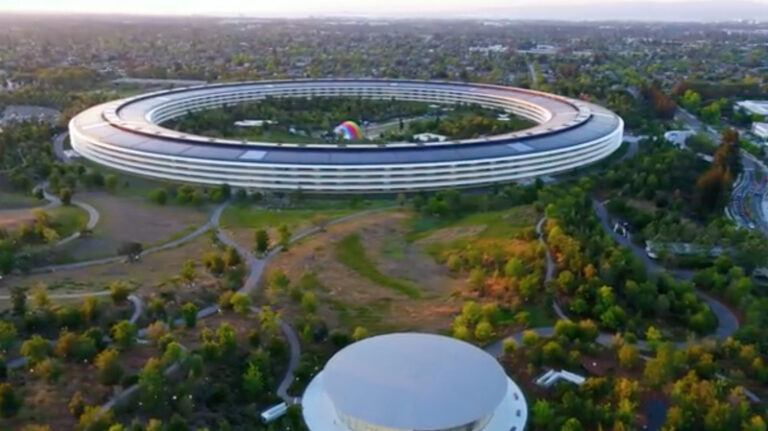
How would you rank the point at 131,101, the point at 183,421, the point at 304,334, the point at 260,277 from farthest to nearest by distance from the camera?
the point at 131,101, the point at 260,277, the point at 304,334, the point at 183,421

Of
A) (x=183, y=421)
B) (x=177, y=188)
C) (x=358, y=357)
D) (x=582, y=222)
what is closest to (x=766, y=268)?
(x=582, y=222)

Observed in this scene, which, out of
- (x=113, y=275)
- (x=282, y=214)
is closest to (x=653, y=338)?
(x=282, y=214)

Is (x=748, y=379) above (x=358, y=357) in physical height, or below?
below

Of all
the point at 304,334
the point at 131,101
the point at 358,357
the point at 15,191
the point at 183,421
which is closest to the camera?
the point at 183,421

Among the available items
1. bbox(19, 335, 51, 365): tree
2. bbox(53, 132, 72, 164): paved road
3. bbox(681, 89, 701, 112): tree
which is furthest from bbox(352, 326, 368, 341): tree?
bbox(681, 89, 701, 112): tree

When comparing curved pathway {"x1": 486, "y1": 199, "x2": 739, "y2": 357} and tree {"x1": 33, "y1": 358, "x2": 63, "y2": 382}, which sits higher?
tree {"x1": 33, "y1": 358, "x2": 63, "y2": 382}

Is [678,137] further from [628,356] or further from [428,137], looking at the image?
[628,356]

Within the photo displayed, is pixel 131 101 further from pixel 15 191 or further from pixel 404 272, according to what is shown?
pixel 404 272

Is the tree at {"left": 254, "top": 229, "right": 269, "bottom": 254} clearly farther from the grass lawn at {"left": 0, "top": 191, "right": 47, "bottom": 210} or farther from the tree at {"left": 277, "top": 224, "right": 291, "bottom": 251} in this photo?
the grass lawn at {"left": 0, "top": 191, "right": 47, "bottom": 210}
